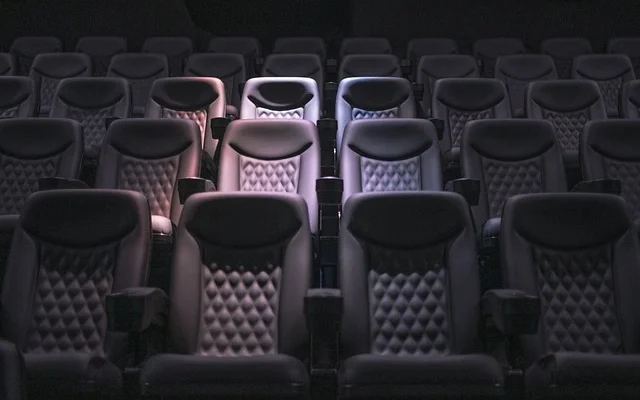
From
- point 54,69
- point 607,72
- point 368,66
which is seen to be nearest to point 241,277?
point 368,66

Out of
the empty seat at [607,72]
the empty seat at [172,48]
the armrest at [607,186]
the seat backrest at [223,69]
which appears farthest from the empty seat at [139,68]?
the armrest at [607,186]

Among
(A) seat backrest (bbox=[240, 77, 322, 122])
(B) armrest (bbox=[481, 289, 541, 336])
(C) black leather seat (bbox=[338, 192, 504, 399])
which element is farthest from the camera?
(A) seat backrest (bbox=[240, 77, 322, 122])

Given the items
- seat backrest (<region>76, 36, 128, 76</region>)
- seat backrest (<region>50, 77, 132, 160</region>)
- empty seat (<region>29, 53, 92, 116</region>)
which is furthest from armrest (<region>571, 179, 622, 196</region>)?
seat backrest (<region>76, 36, 128, 76</region>)

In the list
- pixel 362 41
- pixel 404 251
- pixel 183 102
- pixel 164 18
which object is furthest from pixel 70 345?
pixel 164 18

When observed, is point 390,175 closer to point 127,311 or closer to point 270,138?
point 270,138

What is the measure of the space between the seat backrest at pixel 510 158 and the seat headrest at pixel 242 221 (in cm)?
52

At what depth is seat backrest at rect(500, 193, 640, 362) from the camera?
0.97 meters

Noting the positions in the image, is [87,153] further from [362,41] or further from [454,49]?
[454,49]

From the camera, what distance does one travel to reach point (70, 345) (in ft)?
3.15

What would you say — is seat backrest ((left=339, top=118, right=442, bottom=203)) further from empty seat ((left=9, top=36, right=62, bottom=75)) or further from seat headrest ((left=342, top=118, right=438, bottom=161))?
empty seat ((left=9, top=36, right=62, bottom=75))

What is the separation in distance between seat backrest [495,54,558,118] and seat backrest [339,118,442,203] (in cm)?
100

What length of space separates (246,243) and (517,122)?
28.9 inches

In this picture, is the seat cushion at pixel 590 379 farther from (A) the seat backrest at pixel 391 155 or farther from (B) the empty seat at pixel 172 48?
(B) the empty seat at pixel 172 48

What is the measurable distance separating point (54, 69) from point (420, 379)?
2.01m
